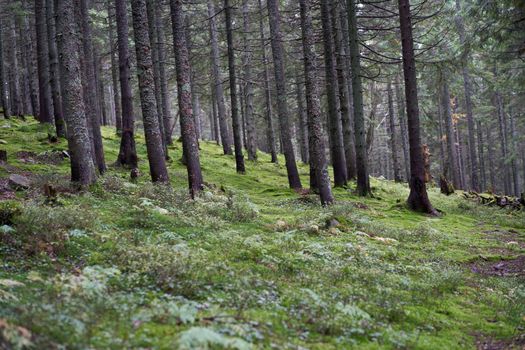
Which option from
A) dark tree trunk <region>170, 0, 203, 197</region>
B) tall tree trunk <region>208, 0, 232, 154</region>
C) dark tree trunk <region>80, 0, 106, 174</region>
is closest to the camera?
dark tree trunk <region>170, 0, 203, 197</region>

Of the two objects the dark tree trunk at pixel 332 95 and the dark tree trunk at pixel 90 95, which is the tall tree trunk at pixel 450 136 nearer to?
the dark tree trunk at pixel 332 95

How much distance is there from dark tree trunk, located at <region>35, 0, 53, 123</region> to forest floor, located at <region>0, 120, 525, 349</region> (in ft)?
43.2

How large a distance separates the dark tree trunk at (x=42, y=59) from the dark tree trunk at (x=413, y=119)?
16924mm

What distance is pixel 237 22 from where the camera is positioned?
118 ft

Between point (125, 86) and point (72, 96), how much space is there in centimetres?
566

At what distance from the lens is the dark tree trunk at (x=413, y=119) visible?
1619 cm

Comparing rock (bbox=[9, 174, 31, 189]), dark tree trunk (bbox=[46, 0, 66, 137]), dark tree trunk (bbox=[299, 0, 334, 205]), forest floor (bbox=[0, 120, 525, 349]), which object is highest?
dark tree trunk (bbox=[46, 0, 66, 137])

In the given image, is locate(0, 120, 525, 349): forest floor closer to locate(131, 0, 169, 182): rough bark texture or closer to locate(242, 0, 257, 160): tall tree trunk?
locate(131, 0, 169, 182): rough bark texture

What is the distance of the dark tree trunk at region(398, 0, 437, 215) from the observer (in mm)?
16188

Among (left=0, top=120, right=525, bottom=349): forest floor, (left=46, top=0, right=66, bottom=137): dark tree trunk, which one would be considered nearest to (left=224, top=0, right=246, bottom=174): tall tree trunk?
(left=46, top=0, right=66, bottom=137): dark tree trunk

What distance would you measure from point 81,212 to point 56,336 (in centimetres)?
496

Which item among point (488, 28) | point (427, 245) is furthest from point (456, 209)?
point (427, 245)

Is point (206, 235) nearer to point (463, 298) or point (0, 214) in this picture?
point (0, 214)

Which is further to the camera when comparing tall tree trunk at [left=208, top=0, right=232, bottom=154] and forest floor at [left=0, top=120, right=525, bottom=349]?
tall tree trunk at [left=208, top=0, right=232, bottom=154]
